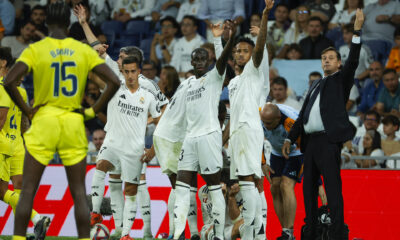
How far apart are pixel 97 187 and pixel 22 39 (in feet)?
30.6

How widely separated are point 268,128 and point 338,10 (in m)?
7.22

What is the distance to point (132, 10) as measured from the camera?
18984 millimetres

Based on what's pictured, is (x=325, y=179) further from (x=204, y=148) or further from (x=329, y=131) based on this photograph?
(x=204, y=148)

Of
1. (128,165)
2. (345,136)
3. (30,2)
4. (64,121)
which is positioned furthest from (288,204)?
(30,2)

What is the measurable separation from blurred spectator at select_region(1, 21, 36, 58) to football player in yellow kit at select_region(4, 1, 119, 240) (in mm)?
11412

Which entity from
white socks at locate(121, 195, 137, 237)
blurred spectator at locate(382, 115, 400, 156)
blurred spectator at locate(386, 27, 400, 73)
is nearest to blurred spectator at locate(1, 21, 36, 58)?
blurred spectator at locate(386, 27, 400, 73)

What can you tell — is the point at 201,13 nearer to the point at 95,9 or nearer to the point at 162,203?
the point at 95,9

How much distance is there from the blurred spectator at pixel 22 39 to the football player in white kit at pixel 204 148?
1005cm

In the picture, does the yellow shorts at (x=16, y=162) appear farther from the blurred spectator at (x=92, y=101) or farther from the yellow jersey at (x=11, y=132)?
the blurred spectator at (x=92, y=101)

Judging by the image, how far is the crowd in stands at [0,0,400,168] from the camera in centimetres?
1333

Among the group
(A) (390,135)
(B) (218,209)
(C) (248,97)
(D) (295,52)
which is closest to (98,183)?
(B) (218,209)

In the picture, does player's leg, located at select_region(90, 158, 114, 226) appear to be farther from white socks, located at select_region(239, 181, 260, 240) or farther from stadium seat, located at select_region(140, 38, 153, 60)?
stadium seat, located at select_region(140, 38, 153, 60)

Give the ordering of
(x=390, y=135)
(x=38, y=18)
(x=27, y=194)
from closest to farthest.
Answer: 1. (x=27, y=194)
2. (x=390, y=135)
3. (x=38, y=18)

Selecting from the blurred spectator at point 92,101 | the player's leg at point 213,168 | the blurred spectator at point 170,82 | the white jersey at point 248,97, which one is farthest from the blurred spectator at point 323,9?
the player's leg at point 213,168
